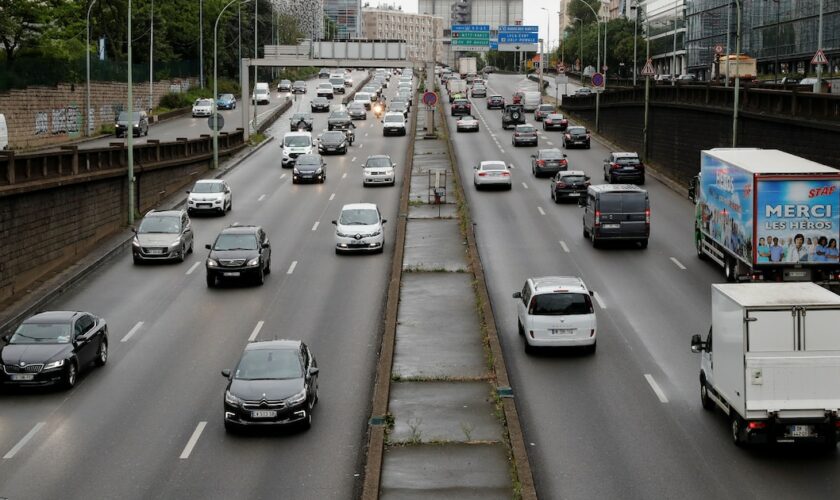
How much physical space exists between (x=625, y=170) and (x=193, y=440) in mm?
39883

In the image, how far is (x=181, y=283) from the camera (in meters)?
37.2

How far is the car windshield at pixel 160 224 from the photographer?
1607 inches

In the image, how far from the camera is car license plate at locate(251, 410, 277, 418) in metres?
21.4

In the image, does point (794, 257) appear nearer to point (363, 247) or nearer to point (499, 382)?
point (499, 382)

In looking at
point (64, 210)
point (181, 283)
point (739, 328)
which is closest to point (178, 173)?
point (64, 210)

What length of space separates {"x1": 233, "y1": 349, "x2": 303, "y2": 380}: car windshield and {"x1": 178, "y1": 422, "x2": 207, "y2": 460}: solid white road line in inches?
45.1

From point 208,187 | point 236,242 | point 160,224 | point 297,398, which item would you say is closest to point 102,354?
point 297,398

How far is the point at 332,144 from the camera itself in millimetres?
Result: 72500

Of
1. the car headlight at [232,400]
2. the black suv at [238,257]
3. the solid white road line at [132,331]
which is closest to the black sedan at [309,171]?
the black suv at [238,257]

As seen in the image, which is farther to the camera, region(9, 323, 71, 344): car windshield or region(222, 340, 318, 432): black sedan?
region(9, 323, 71, 344): car windshield

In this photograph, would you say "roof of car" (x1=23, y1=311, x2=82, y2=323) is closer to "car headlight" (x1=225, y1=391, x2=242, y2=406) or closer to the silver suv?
"car headlight" (x1=225, y1=391, x2=242, y2=406)

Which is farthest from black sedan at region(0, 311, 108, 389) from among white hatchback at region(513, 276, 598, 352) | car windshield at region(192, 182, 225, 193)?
car windshield at region(192, 182, 225, 193)

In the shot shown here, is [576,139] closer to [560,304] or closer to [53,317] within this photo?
[560,304]

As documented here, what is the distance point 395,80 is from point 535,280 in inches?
5729
